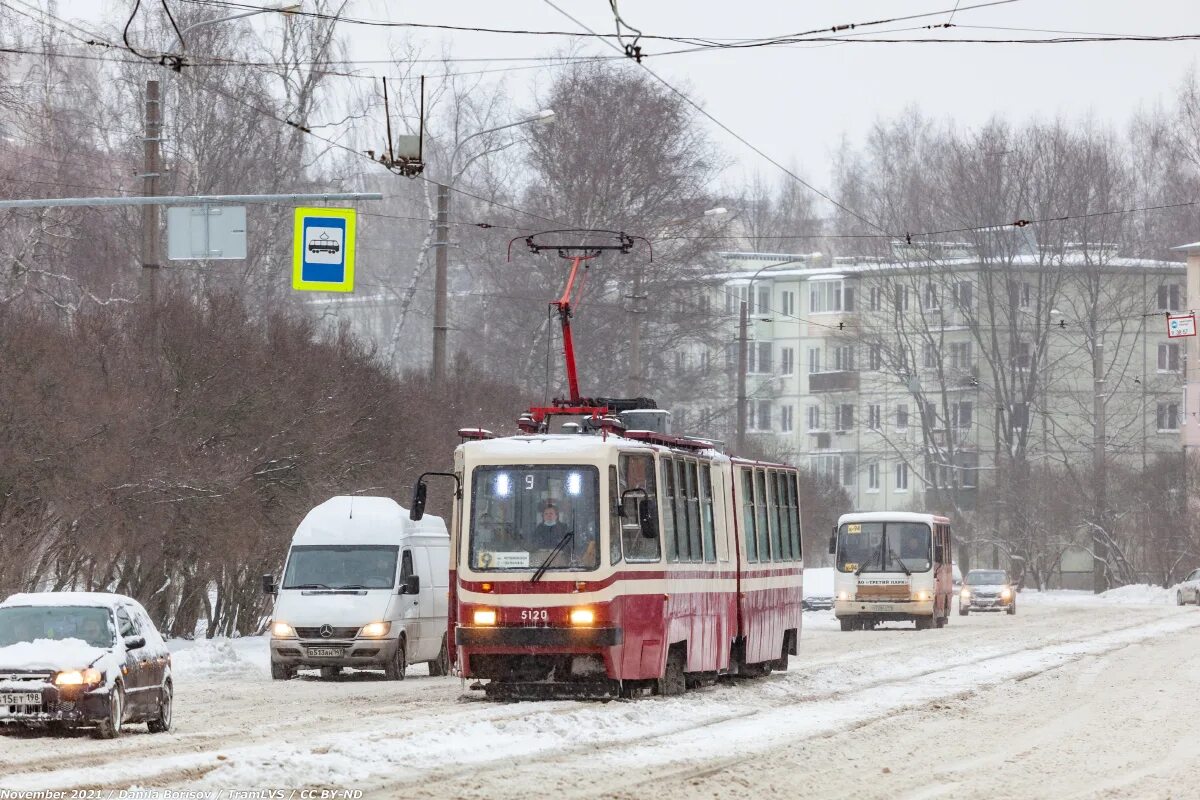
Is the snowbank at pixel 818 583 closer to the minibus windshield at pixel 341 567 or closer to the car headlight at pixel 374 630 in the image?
the minibus windshield at pixel 341 567

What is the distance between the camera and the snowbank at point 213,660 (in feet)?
91.0

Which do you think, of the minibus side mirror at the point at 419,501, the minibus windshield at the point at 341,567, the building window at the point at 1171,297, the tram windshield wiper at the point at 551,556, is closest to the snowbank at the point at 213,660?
the minibus windshield at the point at 341,567

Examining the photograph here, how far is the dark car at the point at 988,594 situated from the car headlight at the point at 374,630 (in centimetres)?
3660

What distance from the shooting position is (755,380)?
111688 millimetres

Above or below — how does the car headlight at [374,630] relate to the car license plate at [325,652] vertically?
above

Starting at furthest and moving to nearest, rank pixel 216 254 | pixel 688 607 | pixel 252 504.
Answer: pixel 252 504 → pixel 216 254 → pixel 688 607

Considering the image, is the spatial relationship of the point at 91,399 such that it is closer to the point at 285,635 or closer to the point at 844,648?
the point at 285,635

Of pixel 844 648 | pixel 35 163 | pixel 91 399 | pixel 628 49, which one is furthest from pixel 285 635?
pixel 35 163

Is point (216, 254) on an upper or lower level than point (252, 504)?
upper

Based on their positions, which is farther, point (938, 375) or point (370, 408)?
point (938, 375)

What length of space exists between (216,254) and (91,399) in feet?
7.91

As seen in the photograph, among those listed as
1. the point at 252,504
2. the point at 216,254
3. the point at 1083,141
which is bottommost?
the point at 252,504

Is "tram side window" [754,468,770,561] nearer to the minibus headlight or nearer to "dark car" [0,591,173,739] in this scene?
the minibus headlight

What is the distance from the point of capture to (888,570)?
4775cm
